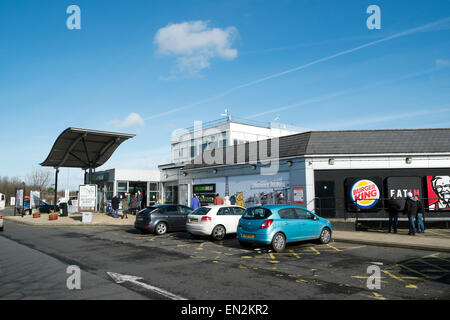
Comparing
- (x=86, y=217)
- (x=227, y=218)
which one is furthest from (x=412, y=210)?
(x=86, y=217)

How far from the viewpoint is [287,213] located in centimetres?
1186

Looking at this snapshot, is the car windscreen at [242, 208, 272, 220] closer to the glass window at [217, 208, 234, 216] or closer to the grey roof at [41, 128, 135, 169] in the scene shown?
the glass window at [217, 208, 234, 216]

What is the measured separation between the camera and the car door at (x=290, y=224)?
37.7 ft

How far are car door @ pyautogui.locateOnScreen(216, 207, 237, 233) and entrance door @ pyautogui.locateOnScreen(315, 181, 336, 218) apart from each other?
21.6ft

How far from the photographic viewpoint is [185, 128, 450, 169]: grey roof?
19047 millimetres

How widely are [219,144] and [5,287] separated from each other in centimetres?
3295

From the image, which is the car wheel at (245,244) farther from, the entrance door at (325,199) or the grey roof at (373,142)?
the grey roof at (373,142)

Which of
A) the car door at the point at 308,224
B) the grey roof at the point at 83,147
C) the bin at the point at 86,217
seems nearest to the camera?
the car door at the point at 308,224

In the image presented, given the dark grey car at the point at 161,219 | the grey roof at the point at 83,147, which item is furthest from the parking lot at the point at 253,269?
the grey roof at the point at 83,147

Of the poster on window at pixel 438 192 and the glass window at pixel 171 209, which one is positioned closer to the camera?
the glass window at pixel 171 209

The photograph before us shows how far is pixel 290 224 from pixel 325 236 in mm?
2335

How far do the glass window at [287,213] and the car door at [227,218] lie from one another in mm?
3381

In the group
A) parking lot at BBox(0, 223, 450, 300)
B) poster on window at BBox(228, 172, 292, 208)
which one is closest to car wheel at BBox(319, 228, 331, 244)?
parking lot at BBox(0, 223, 450, 300)
